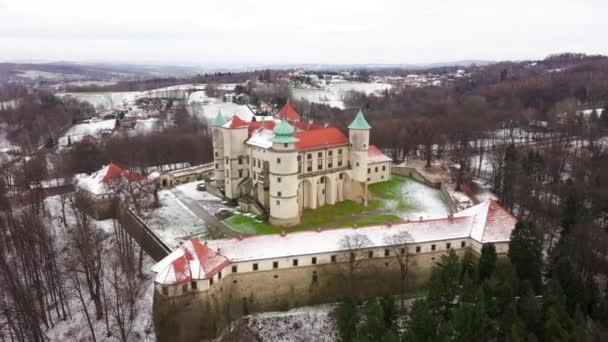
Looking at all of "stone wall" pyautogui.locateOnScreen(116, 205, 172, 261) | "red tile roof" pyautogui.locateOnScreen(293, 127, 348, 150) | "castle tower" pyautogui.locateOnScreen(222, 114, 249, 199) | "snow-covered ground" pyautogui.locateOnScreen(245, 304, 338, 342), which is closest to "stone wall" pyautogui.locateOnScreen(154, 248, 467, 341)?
"snow-covered ground" pyautogui.locateOnScreen(245, 304, 338, 342)

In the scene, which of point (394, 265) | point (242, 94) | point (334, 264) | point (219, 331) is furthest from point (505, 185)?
point (242, 94)

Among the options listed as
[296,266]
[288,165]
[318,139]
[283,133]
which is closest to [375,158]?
[318,139]

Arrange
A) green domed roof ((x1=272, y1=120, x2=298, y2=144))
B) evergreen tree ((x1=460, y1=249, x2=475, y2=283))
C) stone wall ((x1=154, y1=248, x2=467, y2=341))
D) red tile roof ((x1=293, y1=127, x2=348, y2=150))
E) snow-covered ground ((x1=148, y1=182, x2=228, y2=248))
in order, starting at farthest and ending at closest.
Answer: red tile roof ((x1=293, y1=127, x2=348, y2=150)), snow-covered ground ((x1=148, y1=182, x2=228, y2=248)), green domed roof ((x1=272, y1=120, x2=298, y2=144)), evergreen tree ((x1=460, y1=249, x2=475, y2=283)), stone wall ((x1=154, y1=248, x2=467, y2=341))

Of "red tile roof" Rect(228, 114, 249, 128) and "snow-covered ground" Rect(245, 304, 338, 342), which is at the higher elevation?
"red tile roof" Rect(228, 114, 249, 128)

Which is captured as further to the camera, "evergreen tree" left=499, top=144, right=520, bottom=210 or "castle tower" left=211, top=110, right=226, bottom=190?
"castle tower" left=211, top=110, right=226, bottom=190

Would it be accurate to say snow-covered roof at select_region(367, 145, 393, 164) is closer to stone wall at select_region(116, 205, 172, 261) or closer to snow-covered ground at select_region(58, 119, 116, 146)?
stone wall at select_region(116, 205, 172, 261)

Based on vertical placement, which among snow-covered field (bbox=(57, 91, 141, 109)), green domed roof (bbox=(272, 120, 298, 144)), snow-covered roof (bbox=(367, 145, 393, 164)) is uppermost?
green domed roof (bbox=(272, 120, 298, 144))
